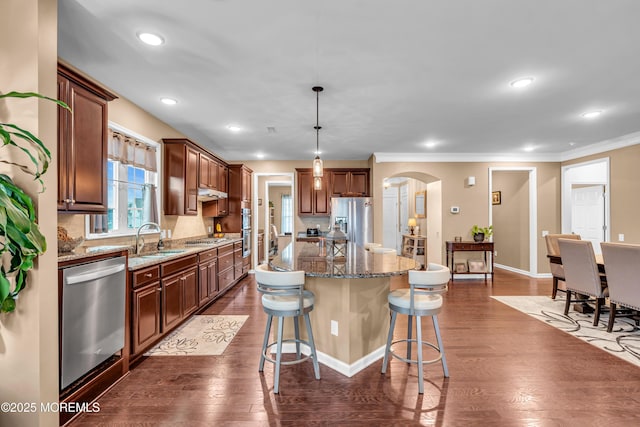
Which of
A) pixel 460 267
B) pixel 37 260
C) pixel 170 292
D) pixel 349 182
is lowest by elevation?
pixel 460 267

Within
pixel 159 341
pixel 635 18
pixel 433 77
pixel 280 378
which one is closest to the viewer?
pixel 635 18

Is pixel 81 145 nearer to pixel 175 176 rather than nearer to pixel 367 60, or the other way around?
pixel 175 176

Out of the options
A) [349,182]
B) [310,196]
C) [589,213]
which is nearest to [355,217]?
[349,182]

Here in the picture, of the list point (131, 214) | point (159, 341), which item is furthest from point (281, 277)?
point (131, 214)

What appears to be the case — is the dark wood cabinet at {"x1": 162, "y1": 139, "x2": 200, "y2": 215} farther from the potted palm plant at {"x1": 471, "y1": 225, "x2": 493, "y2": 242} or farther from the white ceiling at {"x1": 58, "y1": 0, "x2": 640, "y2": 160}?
the potted palm plant at {"x1": 471, "y1": 225, "x2": 493, "y2": 242}

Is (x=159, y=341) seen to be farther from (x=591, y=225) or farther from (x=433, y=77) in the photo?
(x=591, y=225)

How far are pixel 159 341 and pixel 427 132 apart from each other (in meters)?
4.65

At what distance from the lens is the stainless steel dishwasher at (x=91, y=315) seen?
1.92 metres

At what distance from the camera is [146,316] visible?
2.80 m

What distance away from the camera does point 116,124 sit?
334 cm

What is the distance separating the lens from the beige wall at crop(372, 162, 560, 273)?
651 cm

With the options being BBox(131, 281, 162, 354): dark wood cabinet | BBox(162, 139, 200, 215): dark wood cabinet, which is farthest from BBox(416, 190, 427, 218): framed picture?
BBox(131, 281, 162, 354): dark wood cabinet

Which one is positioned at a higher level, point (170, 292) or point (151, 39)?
point (151, 39)

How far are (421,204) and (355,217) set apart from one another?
7.25ft
